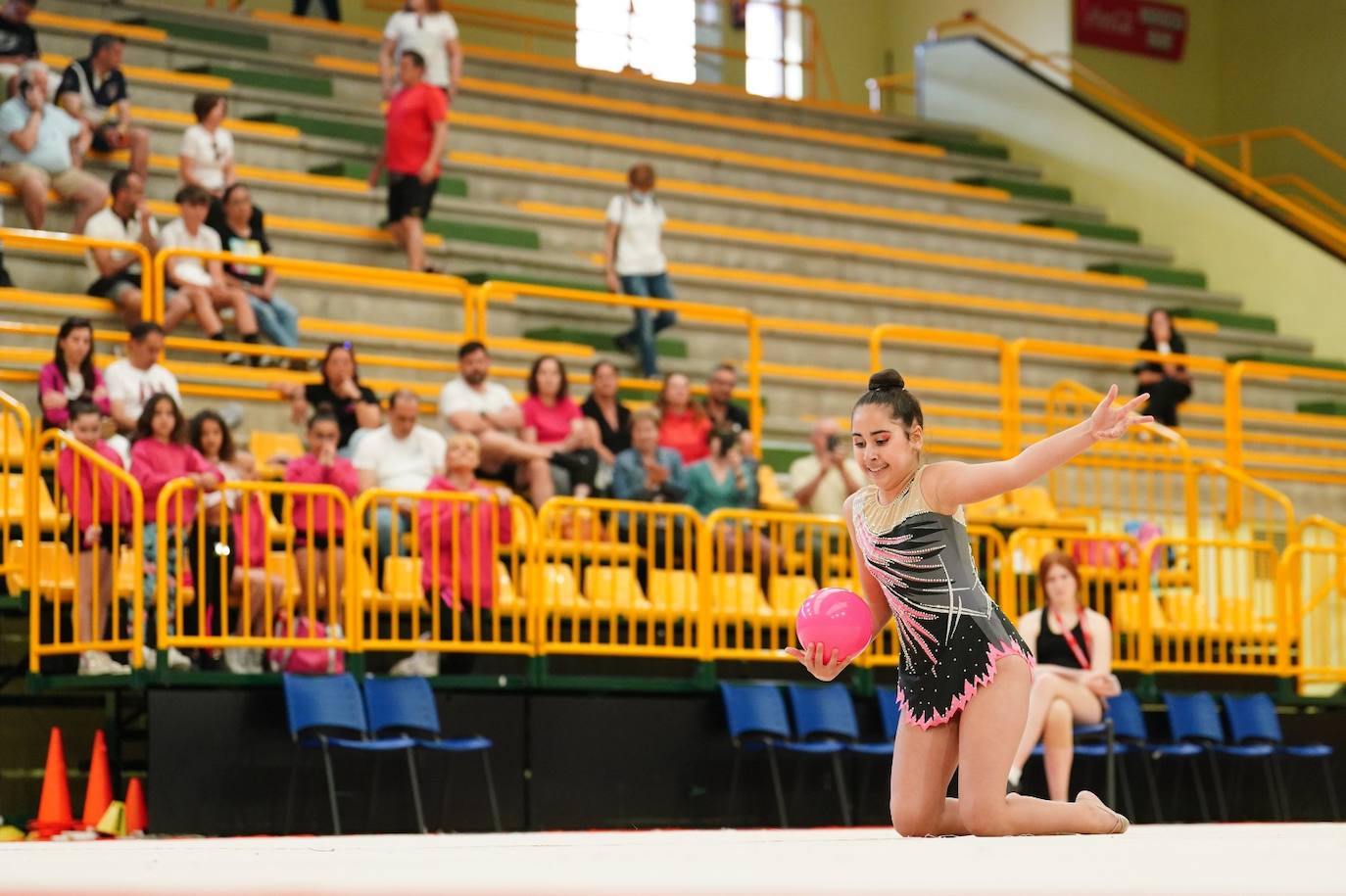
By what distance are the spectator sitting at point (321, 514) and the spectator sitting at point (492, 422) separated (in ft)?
3.24

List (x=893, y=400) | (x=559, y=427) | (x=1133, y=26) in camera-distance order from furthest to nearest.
Answer: (x=1133, y=26)
(x=559, y=427)
(x=893, y=400)

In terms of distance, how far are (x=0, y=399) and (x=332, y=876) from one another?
7.52 metres

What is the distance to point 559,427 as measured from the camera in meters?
13.3

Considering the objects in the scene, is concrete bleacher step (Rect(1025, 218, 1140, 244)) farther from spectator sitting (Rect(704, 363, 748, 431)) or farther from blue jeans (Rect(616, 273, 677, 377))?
spectator sitting (Rect(704, 363, 748, 431))

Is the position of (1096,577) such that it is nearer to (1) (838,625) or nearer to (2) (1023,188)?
(1) (838,625)

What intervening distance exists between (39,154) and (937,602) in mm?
9397

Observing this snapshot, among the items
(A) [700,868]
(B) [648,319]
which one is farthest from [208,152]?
(A) [700,868]

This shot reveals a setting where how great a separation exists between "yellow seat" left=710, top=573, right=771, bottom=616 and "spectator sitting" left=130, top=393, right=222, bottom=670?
2.97 metres

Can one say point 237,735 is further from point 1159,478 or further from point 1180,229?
point 1180,229

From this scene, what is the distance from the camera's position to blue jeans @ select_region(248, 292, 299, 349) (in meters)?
13.9

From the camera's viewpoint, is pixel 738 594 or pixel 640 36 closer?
pixel 738 594

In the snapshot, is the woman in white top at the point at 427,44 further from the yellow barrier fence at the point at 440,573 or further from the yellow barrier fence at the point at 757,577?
the yellow barrier fence at the point at 440,573

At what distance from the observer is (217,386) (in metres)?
13.4

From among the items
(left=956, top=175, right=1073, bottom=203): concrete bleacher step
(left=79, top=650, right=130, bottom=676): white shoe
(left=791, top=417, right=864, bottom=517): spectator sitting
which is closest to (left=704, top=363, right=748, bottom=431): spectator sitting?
(left=791, top=417, right=864, bottom=517): spectator sitting
